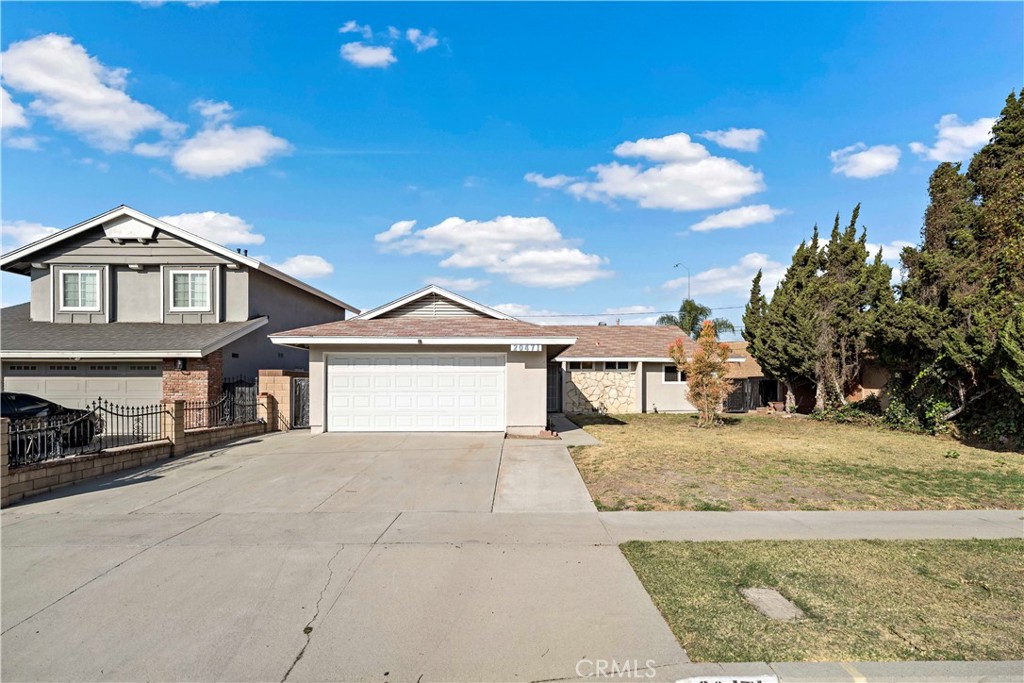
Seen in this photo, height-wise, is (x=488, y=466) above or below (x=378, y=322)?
below

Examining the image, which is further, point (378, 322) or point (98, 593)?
point (378, 322)

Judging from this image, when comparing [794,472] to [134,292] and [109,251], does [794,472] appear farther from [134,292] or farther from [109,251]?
[109,251]

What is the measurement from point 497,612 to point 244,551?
3.36 meters

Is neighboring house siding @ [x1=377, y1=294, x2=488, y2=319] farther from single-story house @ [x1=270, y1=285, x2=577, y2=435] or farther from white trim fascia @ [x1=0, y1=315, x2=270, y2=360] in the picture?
white trim fascia @ [x1=0, y1=315, x2=270, y2=360]

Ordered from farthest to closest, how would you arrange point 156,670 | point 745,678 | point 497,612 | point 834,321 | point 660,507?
point 834,321 < point 660,507 < point 497,612 < point 156,670 < point 745,678

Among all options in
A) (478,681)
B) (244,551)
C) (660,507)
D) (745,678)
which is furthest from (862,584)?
(244,551)

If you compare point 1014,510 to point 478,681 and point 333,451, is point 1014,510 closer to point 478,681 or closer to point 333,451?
point 478,681

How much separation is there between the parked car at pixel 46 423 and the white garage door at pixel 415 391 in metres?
5.56

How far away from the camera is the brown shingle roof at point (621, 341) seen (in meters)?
24.8

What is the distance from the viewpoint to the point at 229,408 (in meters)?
15.9

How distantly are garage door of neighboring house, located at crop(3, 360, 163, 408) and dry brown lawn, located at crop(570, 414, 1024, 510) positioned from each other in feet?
42.8

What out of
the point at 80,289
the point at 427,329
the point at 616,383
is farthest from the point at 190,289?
Answer: the point at 616,383

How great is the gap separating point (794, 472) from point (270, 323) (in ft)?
56.6

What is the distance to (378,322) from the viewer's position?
1661 centimetres
